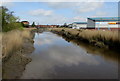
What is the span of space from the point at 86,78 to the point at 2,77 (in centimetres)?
282

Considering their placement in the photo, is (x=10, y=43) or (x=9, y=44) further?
(x=10, y=43)

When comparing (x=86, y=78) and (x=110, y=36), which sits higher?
(x=110, y=36)

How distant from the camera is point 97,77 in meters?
5.06

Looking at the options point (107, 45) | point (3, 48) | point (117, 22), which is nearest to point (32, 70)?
point (3, 48)

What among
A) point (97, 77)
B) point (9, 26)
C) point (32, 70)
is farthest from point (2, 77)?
point (9, 26)

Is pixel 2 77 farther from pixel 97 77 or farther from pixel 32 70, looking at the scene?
pixel 97 77

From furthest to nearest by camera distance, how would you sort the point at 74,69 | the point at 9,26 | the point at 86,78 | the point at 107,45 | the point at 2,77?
the point at 9,26 → the point at 107,45 → the point at 74,69 → the point at 86,78 → the point at 2,77

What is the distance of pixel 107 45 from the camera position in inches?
436

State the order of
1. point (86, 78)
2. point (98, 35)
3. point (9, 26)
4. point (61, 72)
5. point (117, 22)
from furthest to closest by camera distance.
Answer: point (117, 22) < point (9, 26) < point (98, 35) < point (61, 72) < point (86, 78)

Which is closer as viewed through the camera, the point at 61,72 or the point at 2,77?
the point at 2,77

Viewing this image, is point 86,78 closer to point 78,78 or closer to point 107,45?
point 78,78


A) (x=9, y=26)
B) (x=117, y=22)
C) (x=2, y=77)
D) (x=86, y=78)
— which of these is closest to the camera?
(x=2, y=77)

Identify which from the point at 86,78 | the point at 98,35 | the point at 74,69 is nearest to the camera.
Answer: the point at 86,78

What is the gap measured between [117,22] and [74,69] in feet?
146
